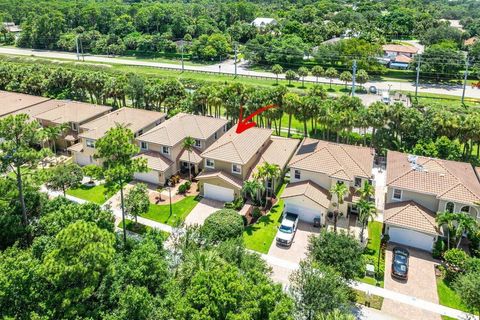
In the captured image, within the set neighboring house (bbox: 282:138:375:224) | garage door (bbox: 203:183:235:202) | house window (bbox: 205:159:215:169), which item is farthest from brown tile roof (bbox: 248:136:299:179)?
house window (bbox: 205:159:215:169)

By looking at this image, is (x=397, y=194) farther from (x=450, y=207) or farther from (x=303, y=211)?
(x=303, y=211)

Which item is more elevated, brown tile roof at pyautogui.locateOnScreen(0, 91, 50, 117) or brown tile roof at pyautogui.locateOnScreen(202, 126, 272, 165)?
brown tile roof at pyautogui.locateOnScreen(0, 91, 50, 117)

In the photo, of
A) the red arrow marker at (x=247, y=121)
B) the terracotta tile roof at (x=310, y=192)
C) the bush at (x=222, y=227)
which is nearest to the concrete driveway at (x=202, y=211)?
the bush at (x=222, y=227)

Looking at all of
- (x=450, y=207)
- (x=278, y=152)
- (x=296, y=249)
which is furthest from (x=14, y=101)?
(x=450, y=207)

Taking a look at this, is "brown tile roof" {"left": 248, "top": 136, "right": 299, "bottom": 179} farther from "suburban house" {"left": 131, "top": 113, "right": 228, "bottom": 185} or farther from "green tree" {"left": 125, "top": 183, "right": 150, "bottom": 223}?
"green tree" {"left": 125, "top": 183, "right": 150, "bottom": 223}

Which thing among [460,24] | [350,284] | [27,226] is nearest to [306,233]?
[350,284]

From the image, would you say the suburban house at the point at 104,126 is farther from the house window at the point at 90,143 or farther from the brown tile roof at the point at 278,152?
the brown tile roof at the point at 278,152
